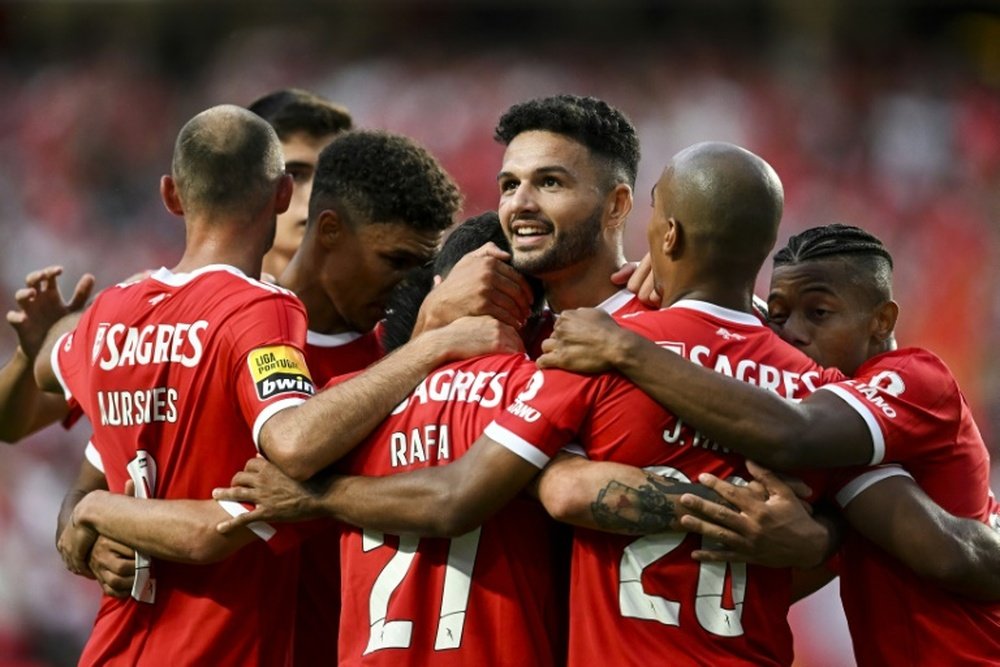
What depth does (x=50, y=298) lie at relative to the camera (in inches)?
232

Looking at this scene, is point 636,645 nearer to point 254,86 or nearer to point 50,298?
point 50,298

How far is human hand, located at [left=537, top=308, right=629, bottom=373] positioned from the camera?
395 cm

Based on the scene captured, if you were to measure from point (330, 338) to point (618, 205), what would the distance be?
132cm

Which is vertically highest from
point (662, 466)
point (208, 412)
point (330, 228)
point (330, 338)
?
point (330, 228)

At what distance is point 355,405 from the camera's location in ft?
13.8

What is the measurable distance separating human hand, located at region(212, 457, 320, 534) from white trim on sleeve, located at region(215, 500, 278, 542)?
22 mm

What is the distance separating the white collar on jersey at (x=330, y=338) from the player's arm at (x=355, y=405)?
124 cm

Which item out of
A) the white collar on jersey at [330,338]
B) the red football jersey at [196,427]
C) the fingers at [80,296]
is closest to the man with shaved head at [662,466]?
the red football jersey at [196,427]

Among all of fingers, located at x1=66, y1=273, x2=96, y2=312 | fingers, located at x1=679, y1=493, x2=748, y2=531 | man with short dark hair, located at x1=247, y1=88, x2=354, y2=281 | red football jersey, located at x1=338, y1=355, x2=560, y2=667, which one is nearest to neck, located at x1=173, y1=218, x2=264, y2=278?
red football jersey, located at x1=338, y1=355, x2=560, y2=667

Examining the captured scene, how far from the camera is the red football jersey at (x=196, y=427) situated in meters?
4.43

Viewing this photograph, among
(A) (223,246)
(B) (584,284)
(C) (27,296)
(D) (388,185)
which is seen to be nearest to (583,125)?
(B) (584,284)

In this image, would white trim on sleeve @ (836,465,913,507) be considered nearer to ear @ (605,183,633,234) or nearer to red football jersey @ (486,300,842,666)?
red football jersey @ (486,300,842,666)

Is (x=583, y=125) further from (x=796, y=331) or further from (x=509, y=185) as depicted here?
(x=796, y=331)

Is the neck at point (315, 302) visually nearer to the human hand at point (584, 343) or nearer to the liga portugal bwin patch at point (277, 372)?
the liga portugal bwin patch at point (277, 372)
